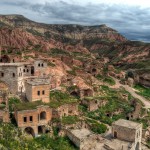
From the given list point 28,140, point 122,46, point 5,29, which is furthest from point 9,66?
point 122,46

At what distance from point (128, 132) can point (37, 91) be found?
1368cm

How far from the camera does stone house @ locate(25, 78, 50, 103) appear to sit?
40.6 meters

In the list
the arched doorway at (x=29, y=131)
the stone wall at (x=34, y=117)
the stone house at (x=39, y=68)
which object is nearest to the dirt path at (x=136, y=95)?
the stone house at (x=39, y=68)

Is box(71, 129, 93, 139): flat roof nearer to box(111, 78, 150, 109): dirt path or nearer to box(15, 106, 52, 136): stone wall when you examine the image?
box(15, 106, 52, 136): stone wall

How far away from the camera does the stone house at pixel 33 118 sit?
35.9 m

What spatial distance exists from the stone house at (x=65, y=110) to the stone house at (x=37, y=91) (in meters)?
2.57

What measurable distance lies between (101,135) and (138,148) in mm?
5193

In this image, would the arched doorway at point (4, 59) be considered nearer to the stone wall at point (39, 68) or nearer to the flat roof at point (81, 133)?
the stone wall at point (39, 68)

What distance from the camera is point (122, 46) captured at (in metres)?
156

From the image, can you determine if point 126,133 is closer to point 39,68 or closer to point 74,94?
point 74,94

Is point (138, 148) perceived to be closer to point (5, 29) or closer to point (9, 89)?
point (9, 89)

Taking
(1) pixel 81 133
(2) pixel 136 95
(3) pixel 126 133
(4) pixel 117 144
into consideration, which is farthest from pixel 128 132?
(2) pixel 136 95

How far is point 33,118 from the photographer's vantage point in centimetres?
3678

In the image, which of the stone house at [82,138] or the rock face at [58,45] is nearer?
the stone house at [82,138]
